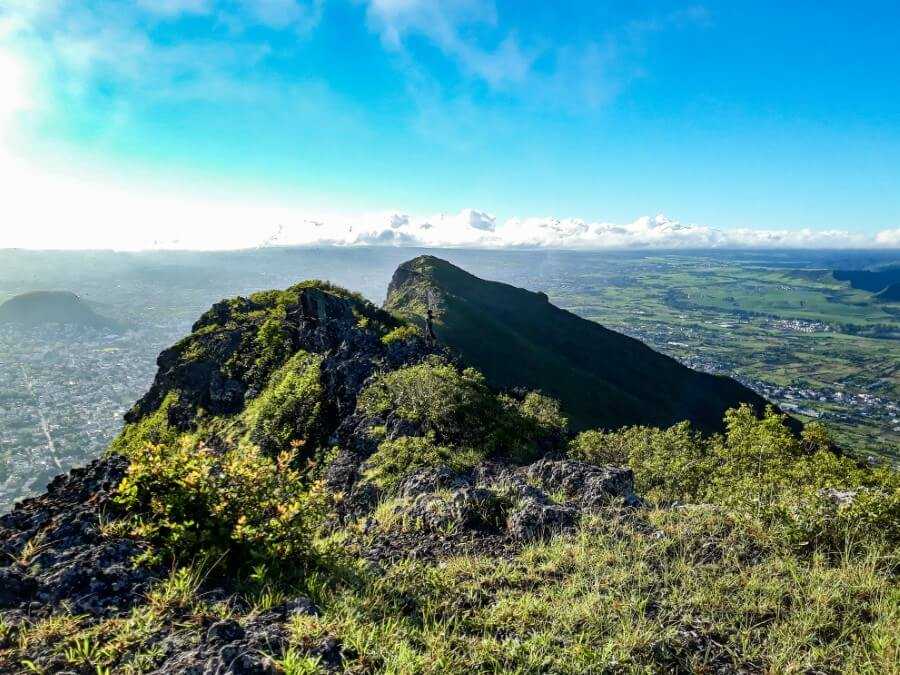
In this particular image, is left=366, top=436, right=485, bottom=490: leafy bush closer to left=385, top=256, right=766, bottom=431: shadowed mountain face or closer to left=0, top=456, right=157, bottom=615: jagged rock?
left=0, top=456, right=157, bottom=615: jagged rock

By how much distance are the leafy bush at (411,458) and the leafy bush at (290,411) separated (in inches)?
207

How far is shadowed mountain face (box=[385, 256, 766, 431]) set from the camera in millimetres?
66188

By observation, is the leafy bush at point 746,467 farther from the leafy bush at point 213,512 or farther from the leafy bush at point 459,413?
the leafy bush at point 213,512

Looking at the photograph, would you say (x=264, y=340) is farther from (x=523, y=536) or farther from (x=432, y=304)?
(x=432, y=304)

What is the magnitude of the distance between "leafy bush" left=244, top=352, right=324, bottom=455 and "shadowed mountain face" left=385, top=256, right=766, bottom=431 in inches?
1337

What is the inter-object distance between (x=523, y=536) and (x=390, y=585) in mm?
3069

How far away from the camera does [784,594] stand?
19.5ft

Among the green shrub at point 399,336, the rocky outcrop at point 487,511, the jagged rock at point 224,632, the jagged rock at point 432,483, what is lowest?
the jagged rock at point 432,483

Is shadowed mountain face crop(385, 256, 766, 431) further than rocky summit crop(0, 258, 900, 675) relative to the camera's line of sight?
Yes

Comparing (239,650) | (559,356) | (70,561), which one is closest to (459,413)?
→ (70,561)

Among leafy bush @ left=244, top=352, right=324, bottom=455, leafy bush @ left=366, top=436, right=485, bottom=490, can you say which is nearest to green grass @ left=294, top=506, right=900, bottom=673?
leafy bush @ left=366, top=436, right=485, bottom=490

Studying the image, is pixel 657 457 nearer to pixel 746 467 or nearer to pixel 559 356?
pixel 746 467

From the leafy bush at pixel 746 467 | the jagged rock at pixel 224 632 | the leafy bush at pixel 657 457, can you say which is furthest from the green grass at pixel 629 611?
the leafy bush at pixel 657 457

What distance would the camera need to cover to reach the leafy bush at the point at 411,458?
50.6ft
